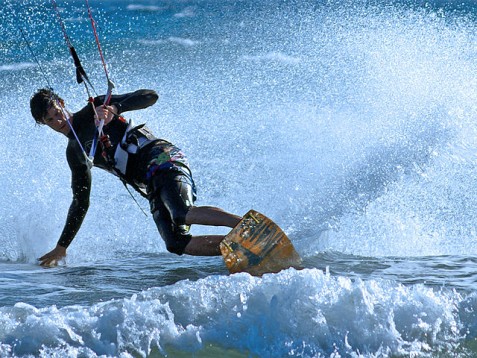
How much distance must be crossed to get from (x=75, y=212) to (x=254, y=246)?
4.71 ft

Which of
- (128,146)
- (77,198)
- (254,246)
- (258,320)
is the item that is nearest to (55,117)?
(128,146)

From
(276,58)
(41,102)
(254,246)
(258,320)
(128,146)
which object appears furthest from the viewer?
(276,58)

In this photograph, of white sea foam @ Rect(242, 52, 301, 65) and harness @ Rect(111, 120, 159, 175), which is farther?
white sea foam @ Rect(242, 52, 301, 65)

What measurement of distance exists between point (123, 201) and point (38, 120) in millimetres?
1913

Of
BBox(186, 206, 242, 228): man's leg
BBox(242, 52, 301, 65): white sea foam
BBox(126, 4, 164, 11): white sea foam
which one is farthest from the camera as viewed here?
BBox(126, 4, 164, 11): white sea foam

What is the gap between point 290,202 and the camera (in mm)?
6254

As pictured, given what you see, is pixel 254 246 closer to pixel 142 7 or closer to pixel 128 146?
pixel 128 146

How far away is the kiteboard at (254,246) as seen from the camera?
449cm

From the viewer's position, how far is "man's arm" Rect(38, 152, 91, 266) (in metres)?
5.23

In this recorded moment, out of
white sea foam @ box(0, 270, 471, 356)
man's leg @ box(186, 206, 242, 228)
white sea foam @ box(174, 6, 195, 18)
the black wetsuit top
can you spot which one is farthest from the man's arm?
white sea foam @ box(174, 6, 195, 18)

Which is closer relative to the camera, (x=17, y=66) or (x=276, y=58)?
(x=276, y=58)

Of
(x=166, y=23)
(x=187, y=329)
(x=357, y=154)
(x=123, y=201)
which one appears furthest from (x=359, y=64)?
(x=166, y=23)

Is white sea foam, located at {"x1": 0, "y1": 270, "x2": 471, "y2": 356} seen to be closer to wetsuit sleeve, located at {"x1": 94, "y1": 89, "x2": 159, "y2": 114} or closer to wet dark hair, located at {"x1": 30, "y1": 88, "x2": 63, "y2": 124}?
wet dark hair, located at {"x1": 30, "y1": 88, "x2": 63, "y2": 124}

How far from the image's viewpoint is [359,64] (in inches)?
328
